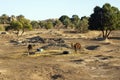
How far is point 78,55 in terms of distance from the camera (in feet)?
170

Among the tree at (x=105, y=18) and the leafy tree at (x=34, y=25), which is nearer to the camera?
the tree at (x=105, y=18)

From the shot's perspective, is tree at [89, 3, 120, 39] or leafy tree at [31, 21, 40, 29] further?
leafy tree at [31, 21, 40, 29]

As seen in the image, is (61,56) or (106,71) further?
(61,56)

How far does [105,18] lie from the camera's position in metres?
94.5

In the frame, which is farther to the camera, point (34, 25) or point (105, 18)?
point (34, 25)

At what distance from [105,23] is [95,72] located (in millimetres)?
58720

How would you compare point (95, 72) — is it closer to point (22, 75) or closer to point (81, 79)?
point (81, 79)

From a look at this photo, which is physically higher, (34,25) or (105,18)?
(105,18)

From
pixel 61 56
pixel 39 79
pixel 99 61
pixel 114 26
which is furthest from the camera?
pixel 114 26

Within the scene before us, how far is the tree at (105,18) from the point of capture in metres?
94.1

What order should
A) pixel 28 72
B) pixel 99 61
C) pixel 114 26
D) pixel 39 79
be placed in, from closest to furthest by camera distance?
pixel 39 79 < pixel 28 72 < pixel 99 61 < pixel 114 26

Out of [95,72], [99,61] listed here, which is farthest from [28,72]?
[99,61]

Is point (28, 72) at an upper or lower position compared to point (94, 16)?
lower

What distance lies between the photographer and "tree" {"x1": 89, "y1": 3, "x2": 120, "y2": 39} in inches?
3706
